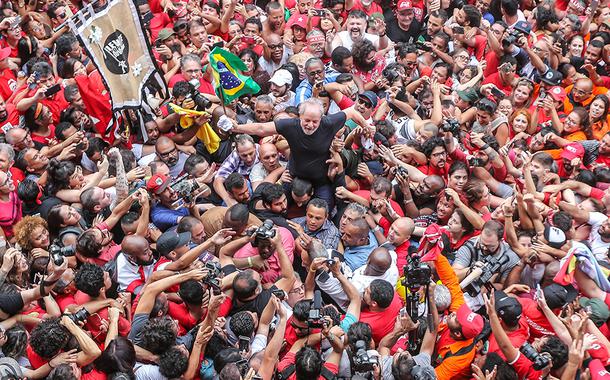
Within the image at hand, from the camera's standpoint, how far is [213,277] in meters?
6.05

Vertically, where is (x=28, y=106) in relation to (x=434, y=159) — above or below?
above

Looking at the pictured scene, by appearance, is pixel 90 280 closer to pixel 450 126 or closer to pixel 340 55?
pixel 450 126

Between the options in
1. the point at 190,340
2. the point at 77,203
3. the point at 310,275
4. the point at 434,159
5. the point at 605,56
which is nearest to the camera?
the point at 190,340

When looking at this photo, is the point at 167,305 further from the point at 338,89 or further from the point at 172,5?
the point at 172,5

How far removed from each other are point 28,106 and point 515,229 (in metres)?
4.74

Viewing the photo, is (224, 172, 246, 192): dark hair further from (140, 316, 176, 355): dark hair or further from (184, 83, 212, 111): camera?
(140, 316, 176, 355): dark hair

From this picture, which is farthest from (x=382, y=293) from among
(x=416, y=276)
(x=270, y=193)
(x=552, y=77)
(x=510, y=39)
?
(x=510, y=39)

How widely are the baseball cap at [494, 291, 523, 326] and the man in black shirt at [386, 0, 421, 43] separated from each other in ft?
18.7

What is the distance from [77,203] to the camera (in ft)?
24.4

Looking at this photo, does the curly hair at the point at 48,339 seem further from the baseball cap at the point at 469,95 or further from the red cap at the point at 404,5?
the red cap at the point at 404,5

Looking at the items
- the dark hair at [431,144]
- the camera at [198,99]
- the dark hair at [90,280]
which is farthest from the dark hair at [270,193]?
the dark hair at [90,280]

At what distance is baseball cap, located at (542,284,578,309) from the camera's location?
21.3 ft

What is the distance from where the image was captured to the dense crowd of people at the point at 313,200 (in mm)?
5875

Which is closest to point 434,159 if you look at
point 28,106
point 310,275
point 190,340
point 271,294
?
point 310,275
